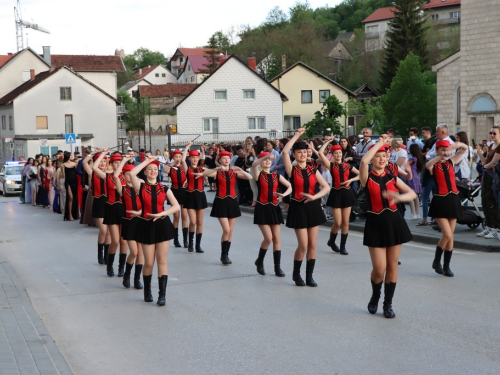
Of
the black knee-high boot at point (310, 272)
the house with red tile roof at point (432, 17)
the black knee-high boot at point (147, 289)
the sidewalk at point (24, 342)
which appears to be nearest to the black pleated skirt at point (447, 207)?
the black knee-high boot at point (310, 272)

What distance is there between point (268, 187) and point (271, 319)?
3.18 metres

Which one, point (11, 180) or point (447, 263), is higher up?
point (447, 263)

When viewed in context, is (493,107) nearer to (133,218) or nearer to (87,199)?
(87,199)

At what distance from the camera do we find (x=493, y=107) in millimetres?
43438

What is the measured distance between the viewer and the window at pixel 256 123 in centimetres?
6912

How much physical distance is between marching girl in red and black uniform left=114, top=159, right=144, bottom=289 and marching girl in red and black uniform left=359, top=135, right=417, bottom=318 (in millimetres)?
2873

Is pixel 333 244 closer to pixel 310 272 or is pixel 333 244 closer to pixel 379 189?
pixel 310 272

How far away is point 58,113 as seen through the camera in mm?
65500

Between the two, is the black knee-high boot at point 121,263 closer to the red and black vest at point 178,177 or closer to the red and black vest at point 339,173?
the red and black vest at point 178,177

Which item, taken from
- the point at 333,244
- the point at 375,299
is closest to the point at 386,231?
the point at 375,299

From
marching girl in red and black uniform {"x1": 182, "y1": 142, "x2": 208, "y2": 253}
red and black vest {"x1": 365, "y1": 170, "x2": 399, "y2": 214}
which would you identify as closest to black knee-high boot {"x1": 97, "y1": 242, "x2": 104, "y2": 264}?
marching girl in red and black uniform {"x1": 182, "y1": 142, "x2": 208, "y2": 253}

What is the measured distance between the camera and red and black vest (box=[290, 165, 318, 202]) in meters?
10.5

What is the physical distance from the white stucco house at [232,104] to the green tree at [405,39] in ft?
50.3

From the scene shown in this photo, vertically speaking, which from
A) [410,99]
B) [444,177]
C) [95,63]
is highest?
[95,63]
